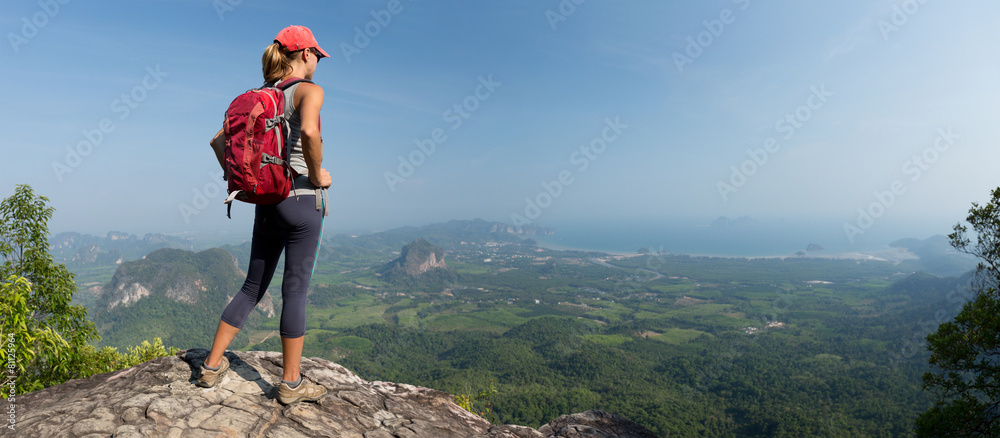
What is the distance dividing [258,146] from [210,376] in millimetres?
2065

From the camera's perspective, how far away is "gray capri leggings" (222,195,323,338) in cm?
270

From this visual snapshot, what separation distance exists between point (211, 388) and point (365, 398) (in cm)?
133

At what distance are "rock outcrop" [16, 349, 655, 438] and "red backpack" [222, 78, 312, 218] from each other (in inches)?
66.3

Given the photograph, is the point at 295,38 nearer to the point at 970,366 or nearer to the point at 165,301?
the point at 970,366

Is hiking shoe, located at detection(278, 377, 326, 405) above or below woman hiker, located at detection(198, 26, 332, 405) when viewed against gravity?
below

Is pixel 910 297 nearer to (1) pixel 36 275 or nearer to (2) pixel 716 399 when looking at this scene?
(2) pixel 716 399

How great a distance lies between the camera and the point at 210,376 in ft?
10.2

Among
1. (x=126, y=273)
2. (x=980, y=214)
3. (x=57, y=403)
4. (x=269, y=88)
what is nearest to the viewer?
(x=269, y=88)

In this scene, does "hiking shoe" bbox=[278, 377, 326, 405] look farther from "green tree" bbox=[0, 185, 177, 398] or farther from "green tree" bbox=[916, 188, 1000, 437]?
"green tree" bbox=[916, 188, 1000, 437]

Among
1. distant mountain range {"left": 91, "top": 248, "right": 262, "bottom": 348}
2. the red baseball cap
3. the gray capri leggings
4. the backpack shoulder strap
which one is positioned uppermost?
the red baseball cap

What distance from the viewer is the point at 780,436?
3653 centimetres

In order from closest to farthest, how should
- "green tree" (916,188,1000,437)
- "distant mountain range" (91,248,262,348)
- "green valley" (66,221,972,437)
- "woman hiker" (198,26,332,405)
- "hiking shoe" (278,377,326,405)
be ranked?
"woman hiker" (198,26,332,405), "hiking shoe" (278,377,326,405), "green tree" (916,188,1000,437), "green valley" (66,221,972,437), "distant mountain range" (91,248,262,348)

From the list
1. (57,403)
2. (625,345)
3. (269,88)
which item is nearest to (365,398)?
(57,403)

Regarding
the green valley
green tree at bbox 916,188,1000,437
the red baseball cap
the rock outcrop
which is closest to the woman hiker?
the red baseball cap
